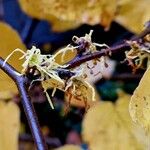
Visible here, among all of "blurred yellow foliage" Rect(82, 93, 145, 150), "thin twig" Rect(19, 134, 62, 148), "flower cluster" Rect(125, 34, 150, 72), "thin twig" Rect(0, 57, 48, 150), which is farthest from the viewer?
"thin twig" Rect(19, 134, 62, 148)

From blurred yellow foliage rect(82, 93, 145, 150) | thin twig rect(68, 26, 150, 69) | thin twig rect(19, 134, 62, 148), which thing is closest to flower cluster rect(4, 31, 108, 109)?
thin twig rect(68, 26, 150, 69)

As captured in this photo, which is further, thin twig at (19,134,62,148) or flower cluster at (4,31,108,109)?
thin twig at (19,134,62,148)

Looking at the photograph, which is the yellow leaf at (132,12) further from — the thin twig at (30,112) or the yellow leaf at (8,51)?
the thin twig at (30,112)

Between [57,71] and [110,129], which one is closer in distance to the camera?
[57,71]

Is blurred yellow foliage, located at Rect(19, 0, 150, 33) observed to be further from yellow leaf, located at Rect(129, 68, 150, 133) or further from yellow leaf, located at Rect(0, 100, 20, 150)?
yellow leaf, located at Rect(129, 68, 150, 133)

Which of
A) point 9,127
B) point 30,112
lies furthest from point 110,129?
point 30,112

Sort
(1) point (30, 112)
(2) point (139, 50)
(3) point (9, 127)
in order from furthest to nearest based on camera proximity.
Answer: (3) point (9, 127)
(2) point (139, 50)
(1) point (30, 112)

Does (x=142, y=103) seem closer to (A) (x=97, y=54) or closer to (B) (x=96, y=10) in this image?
(A) (x=97, y=54)

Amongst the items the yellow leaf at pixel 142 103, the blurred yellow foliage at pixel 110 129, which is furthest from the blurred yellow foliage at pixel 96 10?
the yellow leaf at pixel 142 103
